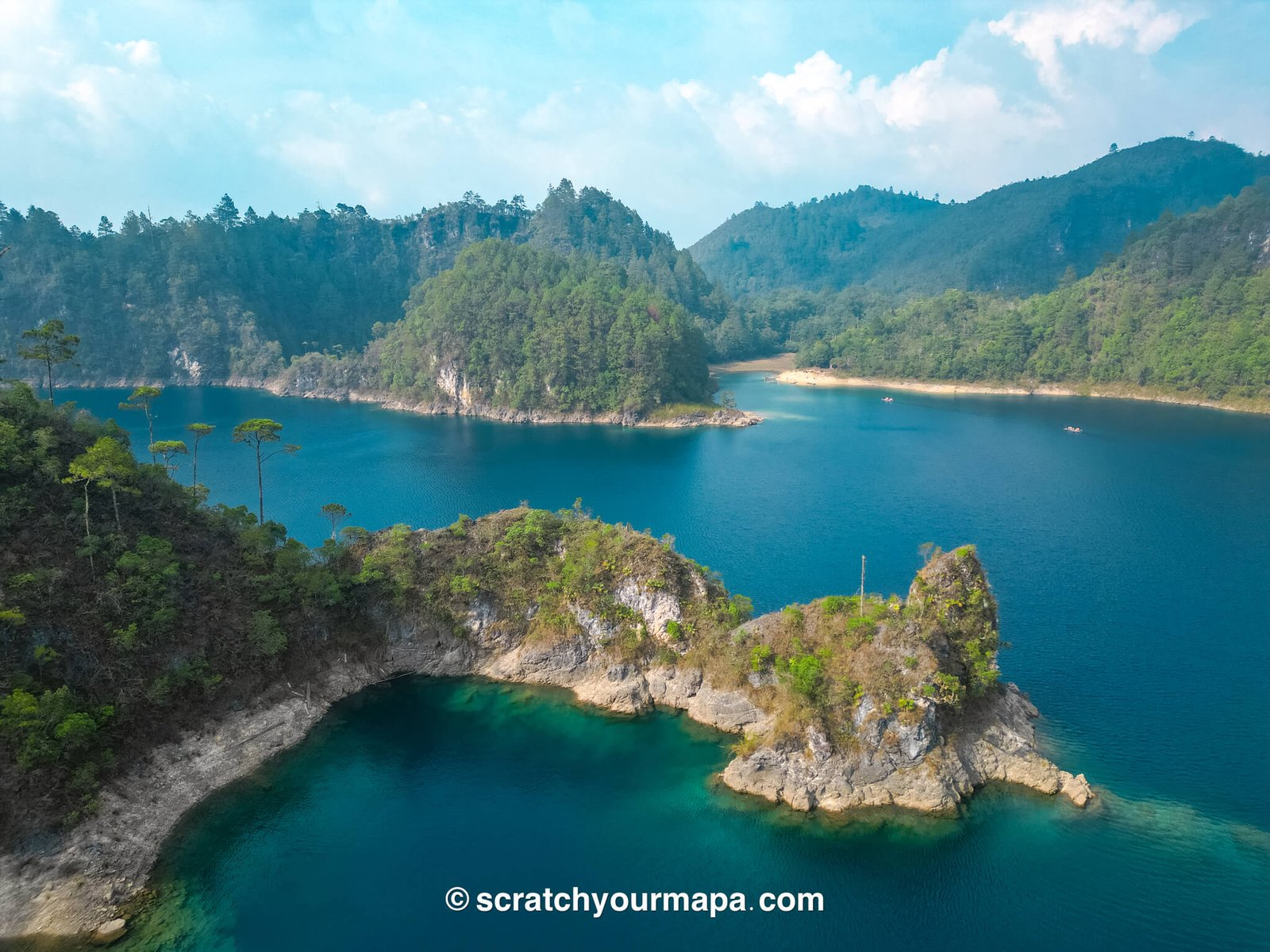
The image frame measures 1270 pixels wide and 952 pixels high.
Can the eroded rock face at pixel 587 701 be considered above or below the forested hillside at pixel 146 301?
below

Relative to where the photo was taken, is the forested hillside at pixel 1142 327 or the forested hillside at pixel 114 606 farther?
the forested hillside at pixel 1142 327

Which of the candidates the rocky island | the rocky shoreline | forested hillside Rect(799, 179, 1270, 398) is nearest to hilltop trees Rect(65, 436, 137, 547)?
the rocky island

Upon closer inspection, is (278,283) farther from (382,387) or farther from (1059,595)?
(1059,595)

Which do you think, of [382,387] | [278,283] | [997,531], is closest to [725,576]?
[997,531]

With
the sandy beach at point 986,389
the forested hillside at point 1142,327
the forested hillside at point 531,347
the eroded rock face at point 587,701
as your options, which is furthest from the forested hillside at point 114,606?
the forested hillside at point 1142,327

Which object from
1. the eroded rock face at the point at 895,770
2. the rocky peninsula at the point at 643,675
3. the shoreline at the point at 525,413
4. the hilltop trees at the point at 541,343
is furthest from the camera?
the hilltop trees at the point at 541,343

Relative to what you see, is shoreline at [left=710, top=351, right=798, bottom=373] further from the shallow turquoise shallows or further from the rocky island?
the rocky island

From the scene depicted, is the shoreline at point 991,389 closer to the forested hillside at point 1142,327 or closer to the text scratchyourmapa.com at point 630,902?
the forested hillside at point 1142,327
